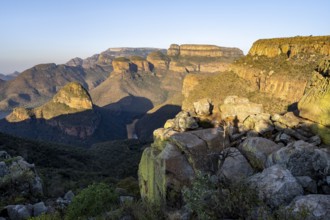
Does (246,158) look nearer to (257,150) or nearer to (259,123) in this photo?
(257,150)

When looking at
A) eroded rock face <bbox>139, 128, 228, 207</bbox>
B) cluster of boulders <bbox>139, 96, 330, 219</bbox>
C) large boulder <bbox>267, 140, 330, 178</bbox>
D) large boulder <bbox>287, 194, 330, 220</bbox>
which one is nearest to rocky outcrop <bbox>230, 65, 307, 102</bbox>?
cluster of boulders <bbox>139, 96, 330, 219</bbox>

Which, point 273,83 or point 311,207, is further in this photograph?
point 273,83

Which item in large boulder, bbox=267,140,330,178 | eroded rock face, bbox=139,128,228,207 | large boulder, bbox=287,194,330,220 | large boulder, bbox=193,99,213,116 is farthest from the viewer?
large boulder, bbox=193,99,213,116

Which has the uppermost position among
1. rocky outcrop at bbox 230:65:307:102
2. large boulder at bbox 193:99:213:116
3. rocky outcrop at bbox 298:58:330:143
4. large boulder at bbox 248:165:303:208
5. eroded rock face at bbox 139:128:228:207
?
rocky outcrop at bbox 298:58:330:143

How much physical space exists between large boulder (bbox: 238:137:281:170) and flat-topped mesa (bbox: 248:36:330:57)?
95885mm

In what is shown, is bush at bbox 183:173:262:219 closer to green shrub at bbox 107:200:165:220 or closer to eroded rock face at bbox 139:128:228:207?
green shrub at bbox 107:200:165:220

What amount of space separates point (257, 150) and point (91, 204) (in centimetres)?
1125

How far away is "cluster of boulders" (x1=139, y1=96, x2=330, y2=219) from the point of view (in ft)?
37.1

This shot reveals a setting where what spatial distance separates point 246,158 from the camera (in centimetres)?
1591

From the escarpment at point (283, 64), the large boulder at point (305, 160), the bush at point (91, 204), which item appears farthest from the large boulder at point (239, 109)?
the escarpment at point (283, 64)

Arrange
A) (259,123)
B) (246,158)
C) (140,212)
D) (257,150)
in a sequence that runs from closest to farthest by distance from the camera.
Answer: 1. (140,212)
2. (257,150)
3. (246,158)
4. (259,123)

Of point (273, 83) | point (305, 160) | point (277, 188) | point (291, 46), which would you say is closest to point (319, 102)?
point (305, 160)

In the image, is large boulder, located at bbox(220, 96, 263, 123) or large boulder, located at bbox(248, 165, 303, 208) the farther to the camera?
large boulder, located at bbox(220, 96, 263, 123)

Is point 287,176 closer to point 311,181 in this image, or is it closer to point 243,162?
point 311,181
